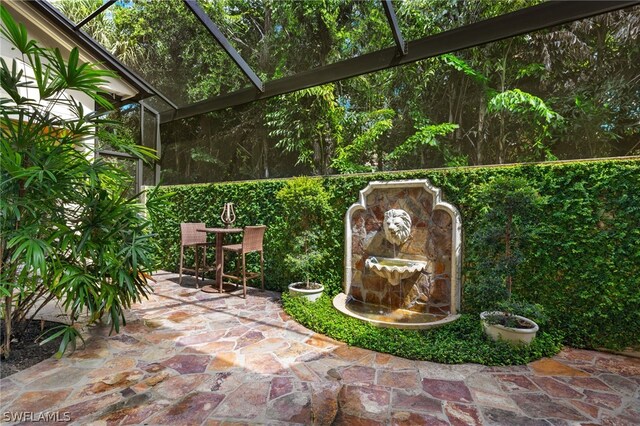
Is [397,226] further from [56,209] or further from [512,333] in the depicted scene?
[56,209]

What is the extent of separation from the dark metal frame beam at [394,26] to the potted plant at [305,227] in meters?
2.06

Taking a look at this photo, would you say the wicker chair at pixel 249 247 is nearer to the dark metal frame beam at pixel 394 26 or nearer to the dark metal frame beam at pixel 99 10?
the dark metal frame beam at pixel 394 26

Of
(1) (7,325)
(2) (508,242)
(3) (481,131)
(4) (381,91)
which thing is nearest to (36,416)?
(1) (7,325)

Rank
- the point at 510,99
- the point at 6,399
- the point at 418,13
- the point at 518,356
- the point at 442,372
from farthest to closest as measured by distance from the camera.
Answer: the point at 418,13 < the point at 510,99 < the point at 518,356 < the point at 442,372 < the point at 6,399

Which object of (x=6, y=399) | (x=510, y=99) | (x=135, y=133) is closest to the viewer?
(x=6, y=399)

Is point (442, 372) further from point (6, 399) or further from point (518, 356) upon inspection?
point (6, 399)

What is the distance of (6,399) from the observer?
2086mm

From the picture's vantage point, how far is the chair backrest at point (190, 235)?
17.5ft

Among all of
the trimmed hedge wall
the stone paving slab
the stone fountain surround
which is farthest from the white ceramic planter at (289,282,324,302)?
the trimmed hedge wall

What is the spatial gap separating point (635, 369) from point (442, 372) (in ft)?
5.65

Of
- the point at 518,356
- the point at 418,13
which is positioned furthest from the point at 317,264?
the point at 418,13

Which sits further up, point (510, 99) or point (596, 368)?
point (510, 99)

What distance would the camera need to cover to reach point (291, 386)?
2.29 meters

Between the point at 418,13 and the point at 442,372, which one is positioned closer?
the point at 442,372
